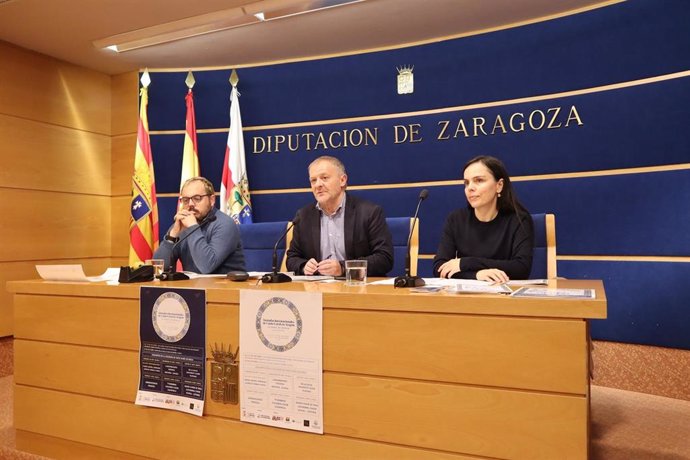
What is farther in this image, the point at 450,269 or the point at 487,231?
the point at 487,231

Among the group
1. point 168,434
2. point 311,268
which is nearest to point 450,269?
point 311,268

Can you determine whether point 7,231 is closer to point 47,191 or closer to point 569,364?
point 47,191

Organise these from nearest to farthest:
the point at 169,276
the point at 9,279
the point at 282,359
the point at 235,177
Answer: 1. the point at 282,359
2. the point at 169,276
3. the point at 9,279
4. the point at 235,177

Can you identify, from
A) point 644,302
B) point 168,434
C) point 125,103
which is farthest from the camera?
point 125,103

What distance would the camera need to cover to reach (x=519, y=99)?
3.81 meters

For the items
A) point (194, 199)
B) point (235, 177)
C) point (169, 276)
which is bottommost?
point (169, 276)

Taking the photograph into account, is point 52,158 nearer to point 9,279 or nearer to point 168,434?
point 9,279

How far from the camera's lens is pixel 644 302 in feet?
Result: 11.1

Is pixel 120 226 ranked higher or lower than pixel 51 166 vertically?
lower

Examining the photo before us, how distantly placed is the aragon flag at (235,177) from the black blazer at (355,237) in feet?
5.61

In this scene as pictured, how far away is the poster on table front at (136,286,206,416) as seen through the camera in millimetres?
1752

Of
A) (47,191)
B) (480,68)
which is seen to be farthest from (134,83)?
(480,68)

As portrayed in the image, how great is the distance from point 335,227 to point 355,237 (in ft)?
0.41

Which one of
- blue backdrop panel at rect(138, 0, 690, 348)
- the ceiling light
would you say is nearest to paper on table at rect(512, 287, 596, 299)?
blue backdrop panel at rect(138, 0, 690, 348)
